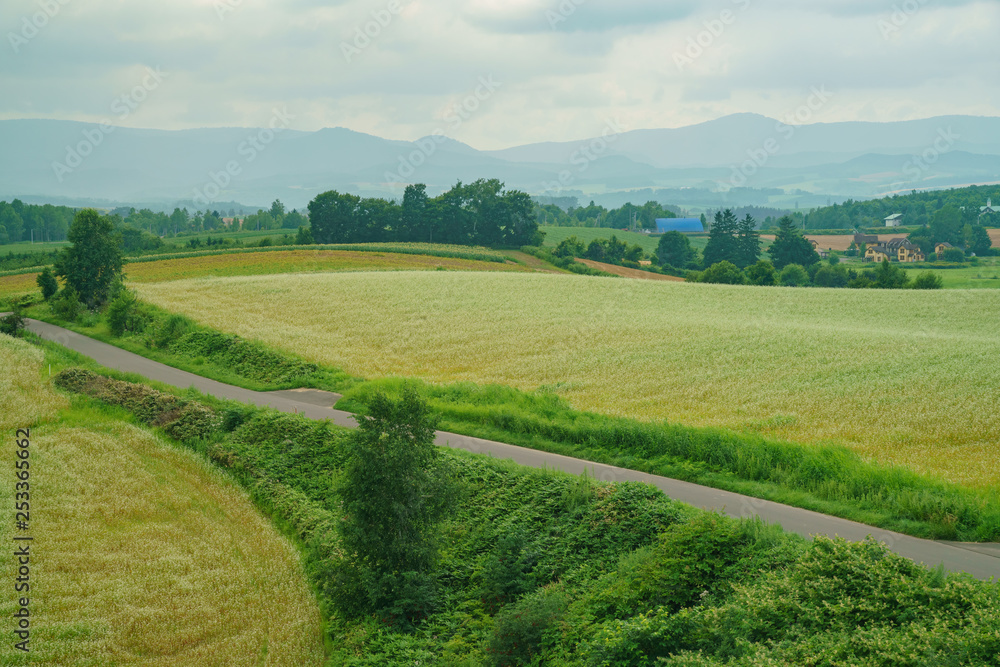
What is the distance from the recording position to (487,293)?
48.8 metres

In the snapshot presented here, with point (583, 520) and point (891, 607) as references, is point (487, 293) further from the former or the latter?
point (891, 607)

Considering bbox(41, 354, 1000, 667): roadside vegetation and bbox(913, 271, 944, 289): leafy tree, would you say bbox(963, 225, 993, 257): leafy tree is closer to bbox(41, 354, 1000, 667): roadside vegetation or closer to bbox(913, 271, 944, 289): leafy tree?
bbox(913, 271, 944, 289): leafy tree

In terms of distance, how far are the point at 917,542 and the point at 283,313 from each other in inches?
1539

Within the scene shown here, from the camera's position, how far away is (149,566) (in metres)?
15.4

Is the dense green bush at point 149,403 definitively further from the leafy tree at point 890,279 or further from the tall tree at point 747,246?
the tall tree at point 747,246

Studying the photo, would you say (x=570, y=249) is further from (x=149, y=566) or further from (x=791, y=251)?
(x=149, y=566)

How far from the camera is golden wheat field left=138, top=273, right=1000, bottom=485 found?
1964 centimetres

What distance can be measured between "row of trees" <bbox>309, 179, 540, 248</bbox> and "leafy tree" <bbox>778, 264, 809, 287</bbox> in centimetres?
3557

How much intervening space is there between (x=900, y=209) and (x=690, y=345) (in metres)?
134

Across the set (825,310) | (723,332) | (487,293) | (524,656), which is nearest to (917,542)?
(524,656)

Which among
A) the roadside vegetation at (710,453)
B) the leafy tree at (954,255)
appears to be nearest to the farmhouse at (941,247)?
the leafy tree at (954,255)

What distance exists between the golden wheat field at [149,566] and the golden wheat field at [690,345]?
10.3m

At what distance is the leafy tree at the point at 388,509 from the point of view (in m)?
13.8

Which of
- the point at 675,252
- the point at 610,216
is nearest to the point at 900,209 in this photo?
the point at 675,252
